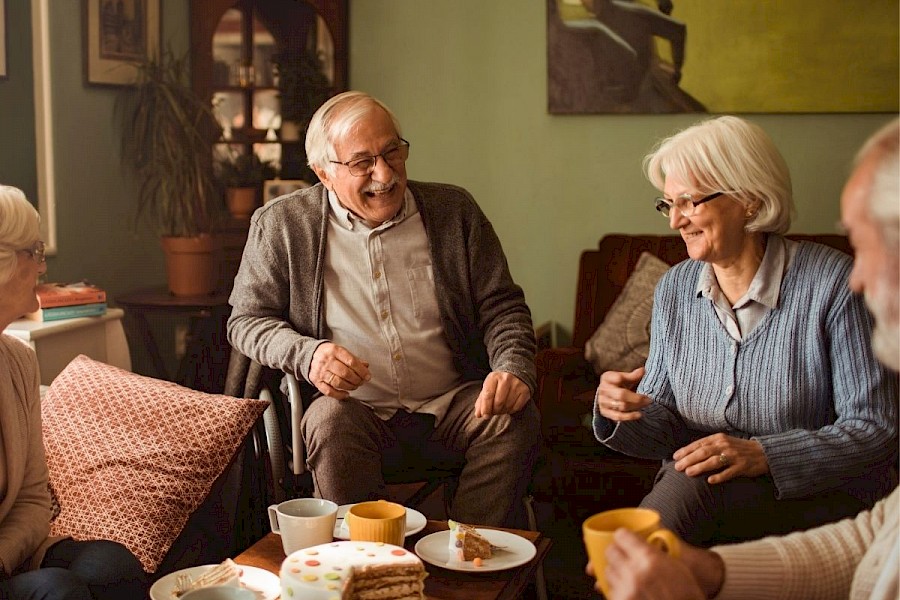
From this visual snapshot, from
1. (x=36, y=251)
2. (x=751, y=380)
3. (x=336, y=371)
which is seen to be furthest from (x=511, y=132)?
(x=36, y=251)

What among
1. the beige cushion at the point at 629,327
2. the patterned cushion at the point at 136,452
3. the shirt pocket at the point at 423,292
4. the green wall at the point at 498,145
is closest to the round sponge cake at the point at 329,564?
the patterned cushion at the point at 136,452

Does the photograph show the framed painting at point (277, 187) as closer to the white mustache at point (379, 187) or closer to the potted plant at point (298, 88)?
the potted plant at point (298, 88)

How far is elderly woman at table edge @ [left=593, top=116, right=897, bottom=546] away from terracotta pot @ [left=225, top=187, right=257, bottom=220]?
228 centimetres

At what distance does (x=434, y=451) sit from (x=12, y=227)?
1.15 metres

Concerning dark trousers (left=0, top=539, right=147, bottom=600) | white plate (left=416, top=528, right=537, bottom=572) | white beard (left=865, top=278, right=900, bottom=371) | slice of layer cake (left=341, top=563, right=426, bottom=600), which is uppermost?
white beard (left=865, top=278, right=900, bottom=371)

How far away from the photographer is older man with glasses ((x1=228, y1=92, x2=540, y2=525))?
99.6 inches

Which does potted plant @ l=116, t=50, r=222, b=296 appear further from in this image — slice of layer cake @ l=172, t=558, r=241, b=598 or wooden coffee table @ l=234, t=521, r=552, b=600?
slice of layer cake @ l=172, t=558, r=241, b=598

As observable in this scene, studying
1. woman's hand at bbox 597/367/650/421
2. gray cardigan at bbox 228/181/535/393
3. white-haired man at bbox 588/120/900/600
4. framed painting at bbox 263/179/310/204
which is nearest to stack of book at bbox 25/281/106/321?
gray cardigan at bbox 228/181/535/393

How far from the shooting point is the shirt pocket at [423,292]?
268cm

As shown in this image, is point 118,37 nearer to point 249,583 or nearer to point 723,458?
point 249,583

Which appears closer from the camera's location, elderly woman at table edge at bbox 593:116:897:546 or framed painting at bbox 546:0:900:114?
elderly woman at table edge at bbox 593:116:897:546

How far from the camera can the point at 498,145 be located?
4.20m

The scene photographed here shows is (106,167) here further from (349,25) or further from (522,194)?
(522,194)

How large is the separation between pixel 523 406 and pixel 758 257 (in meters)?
0.67
